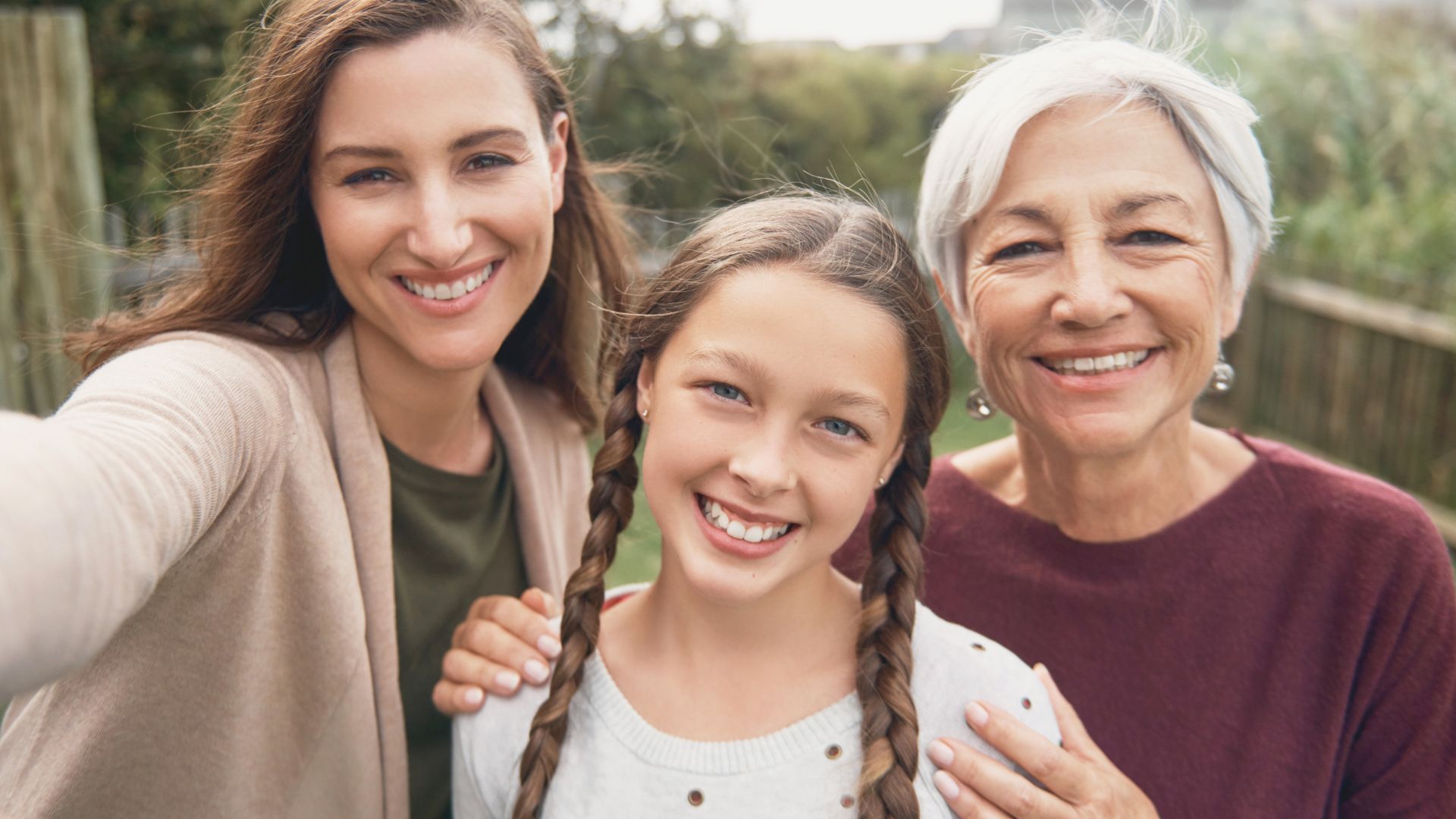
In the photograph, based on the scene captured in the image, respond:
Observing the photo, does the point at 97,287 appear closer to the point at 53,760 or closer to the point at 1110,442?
the point at 53,760

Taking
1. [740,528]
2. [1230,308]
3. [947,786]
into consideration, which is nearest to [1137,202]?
[1230,308]

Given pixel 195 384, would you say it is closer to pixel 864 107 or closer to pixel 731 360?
pixel 731 360

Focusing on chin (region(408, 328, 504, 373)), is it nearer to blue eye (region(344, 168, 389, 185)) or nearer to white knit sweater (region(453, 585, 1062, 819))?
blue eye (region(344, 168, 389, 185))

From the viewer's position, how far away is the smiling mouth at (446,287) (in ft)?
7.43

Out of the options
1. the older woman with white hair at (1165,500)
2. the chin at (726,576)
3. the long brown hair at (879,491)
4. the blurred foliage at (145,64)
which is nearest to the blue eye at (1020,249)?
the older woman with white hair at (1165,500)

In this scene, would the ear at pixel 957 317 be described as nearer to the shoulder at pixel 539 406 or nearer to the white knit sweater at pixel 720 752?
the white knit sweater at pixel 720 752

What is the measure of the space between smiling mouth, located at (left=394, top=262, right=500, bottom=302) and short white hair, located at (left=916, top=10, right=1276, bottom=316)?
2.86ft

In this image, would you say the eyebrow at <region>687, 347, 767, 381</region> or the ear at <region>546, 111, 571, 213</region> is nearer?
the eyebrow at <region>687, 347, 767, 381</region>

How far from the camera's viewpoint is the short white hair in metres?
2.14

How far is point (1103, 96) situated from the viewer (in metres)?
2.15

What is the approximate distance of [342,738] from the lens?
7.14 feet

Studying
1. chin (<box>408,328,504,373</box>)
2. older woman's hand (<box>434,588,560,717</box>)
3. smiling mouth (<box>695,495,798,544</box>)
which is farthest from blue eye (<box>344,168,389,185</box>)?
smiling mouth (<box>695,495,798,544</box>)

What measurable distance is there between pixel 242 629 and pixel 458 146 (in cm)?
90

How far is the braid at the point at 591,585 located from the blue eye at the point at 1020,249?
0.69 metres
